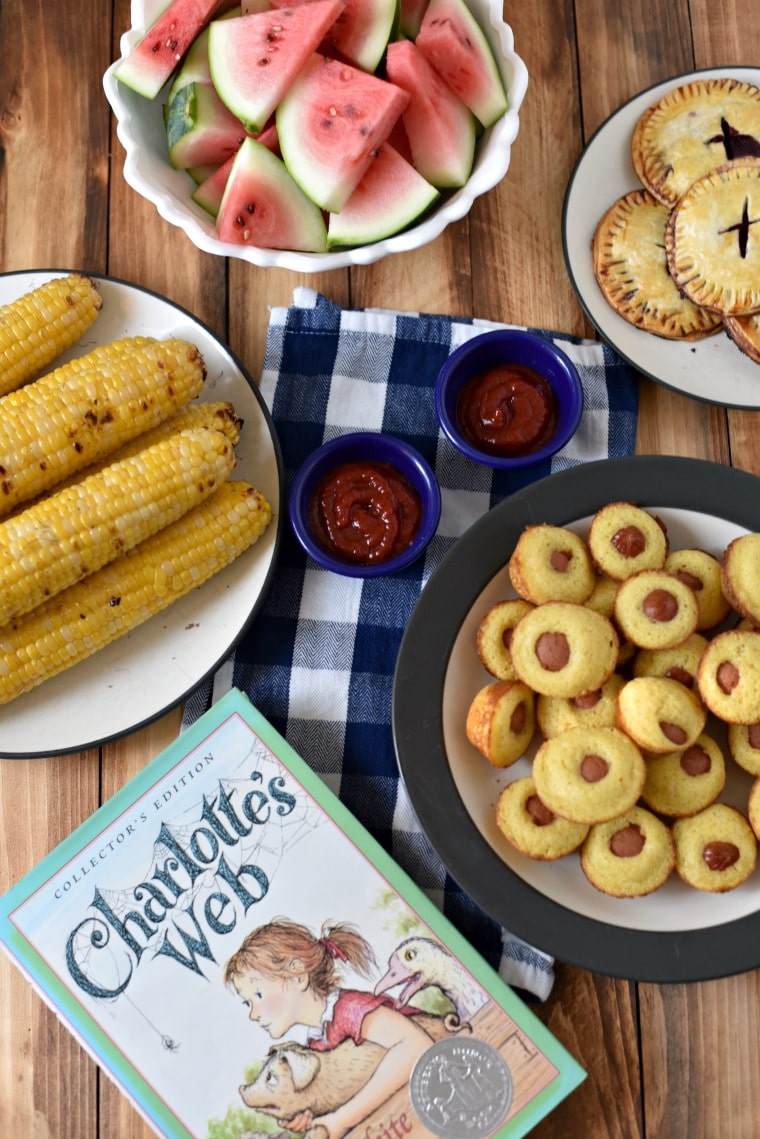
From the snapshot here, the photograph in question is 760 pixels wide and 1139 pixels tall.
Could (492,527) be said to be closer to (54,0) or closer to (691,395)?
(691,395)

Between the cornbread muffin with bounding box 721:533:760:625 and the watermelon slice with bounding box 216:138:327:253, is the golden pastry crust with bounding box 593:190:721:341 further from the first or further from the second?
the watermelon slice with bounding box 216:138:327:253

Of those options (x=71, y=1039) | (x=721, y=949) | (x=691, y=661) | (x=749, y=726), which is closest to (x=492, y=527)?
(x=691, y=661)

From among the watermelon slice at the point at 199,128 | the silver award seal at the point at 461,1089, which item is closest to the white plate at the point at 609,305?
the watermelon slice at the point at 199,128

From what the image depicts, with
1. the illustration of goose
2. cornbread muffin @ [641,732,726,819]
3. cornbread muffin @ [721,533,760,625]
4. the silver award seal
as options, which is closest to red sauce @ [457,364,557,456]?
cornbread muffin @ [721,533,760,625]

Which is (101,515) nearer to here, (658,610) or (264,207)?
(264,207)

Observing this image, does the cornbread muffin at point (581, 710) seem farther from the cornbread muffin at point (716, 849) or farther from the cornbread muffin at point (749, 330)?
the cornbread muffin at point (749, 330)

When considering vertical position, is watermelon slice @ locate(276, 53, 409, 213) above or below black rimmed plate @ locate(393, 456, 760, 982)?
above
